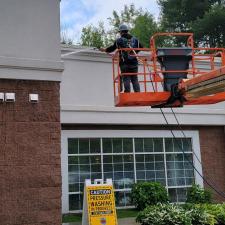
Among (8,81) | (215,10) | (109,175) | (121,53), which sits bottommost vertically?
(109,175)

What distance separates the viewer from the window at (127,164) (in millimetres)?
14695

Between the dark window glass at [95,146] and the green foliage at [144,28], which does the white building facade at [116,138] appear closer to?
the dark window glass at [95,146]

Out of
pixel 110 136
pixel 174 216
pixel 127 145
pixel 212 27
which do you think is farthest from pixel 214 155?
pixel 212 27

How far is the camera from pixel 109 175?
15.1m

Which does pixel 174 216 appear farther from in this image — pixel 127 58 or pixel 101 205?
pixel 127 58

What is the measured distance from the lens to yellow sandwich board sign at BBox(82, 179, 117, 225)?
10820 millimetres

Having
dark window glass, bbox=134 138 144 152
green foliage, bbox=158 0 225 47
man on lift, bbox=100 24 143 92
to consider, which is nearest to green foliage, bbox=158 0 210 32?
green foliage, bbox=158 0 225 47

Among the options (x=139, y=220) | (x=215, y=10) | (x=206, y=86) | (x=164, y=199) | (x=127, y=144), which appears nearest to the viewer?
(x=206, y=86)

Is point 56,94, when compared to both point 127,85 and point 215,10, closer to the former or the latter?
point 127,85

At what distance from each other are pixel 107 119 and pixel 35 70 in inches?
199

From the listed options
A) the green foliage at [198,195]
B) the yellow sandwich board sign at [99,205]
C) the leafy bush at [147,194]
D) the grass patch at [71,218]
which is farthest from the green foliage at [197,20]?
the yellow sandwich board sign at [99,205]

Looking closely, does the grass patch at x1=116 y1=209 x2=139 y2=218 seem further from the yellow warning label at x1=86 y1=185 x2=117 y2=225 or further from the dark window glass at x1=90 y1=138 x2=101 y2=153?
the yellow warning label at x1=86 y1=185 x2=117 y2=225

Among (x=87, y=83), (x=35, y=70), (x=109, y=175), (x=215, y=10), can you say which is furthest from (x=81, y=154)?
(x=215, y=10)

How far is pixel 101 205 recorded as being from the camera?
1101 cm
